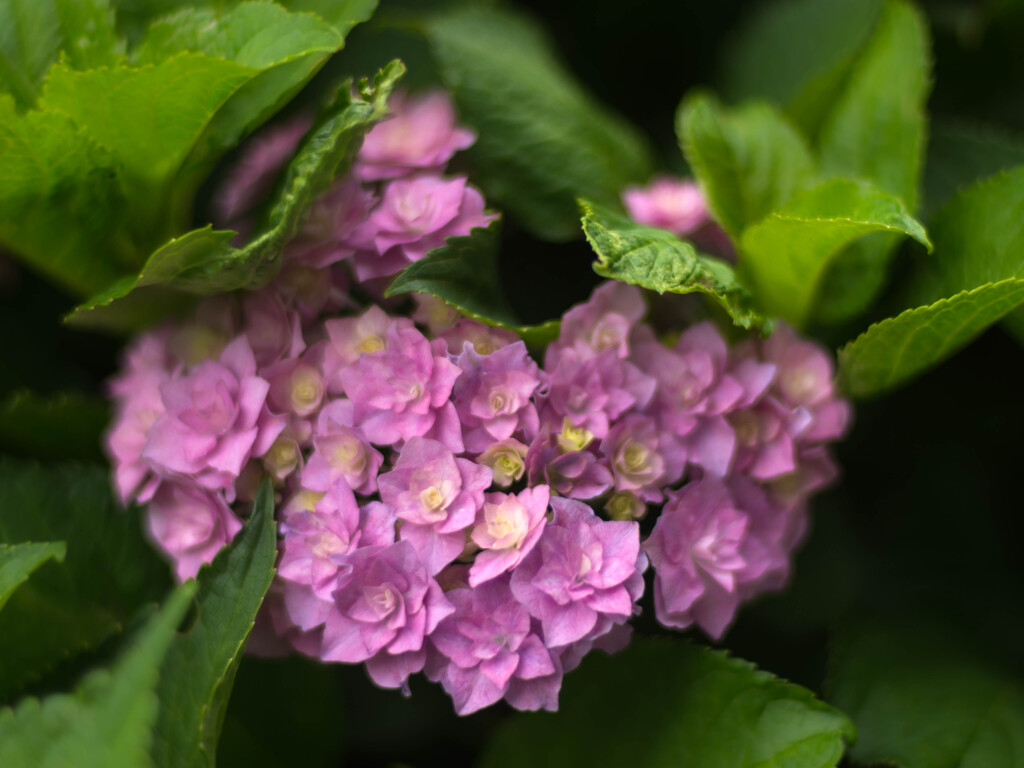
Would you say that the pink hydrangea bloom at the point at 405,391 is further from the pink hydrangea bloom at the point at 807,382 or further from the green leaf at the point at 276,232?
the pink hydrangea bloom at the point at 807,382

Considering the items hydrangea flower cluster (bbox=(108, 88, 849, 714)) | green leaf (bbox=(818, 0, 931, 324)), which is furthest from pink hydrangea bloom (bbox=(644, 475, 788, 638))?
green leaf (bbox=(818, 0, 931, 324))

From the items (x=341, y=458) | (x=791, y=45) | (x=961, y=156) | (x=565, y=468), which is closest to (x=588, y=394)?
(x=565, y=468)

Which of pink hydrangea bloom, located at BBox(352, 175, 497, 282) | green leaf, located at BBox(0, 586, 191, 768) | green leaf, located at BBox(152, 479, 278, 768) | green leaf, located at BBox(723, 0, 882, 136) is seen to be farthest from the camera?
green leaf, located at BBox(723, 0, 882, 136)

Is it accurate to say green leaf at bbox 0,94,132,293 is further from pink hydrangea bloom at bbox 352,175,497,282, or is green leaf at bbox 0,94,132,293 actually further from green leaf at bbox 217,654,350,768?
green leaf at bbox 217,654,350,768

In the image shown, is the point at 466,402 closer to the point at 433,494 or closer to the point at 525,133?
the point at 433,494

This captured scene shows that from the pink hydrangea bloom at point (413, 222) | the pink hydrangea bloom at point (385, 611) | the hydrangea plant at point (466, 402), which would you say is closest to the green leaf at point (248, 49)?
the hydrangea plant at point (466, 402)

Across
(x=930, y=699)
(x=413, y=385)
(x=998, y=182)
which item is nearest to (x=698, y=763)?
(x=930, y=699)
